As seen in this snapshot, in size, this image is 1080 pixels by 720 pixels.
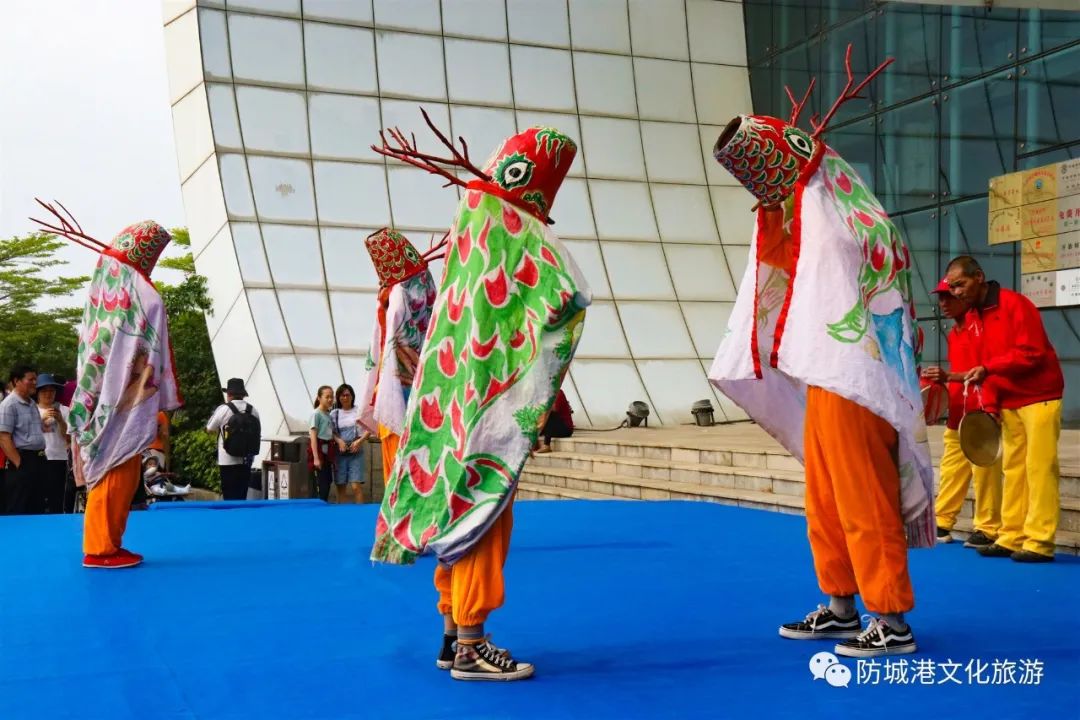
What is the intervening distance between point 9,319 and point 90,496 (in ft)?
97.8

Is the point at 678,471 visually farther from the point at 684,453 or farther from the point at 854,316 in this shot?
the point at 854,316

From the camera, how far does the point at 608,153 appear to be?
1777 centimetres

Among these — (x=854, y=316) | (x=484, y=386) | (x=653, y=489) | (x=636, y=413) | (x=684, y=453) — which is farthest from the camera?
(x=636, y=413)

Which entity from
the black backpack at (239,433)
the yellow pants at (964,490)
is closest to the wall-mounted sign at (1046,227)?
the yellow pants at (964,490)

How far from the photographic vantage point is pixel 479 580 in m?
3.46

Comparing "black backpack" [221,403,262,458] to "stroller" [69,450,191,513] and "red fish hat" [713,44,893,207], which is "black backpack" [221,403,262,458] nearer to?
"stroller" [69,450,191,513]

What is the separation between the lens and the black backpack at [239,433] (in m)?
10.7

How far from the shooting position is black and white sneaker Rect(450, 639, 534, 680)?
3.40m

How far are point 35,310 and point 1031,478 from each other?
32.6 m

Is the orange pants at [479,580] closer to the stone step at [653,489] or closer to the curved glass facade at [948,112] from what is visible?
the stone step at [653,489]

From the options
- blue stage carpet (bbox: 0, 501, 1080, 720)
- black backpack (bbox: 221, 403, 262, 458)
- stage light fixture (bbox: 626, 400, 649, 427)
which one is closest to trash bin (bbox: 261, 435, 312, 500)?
black backpack (bbox: 221, 403, 262, 458)

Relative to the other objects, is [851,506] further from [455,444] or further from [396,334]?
[396,334]

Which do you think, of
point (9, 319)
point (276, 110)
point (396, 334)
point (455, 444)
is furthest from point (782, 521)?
point (9, 319)

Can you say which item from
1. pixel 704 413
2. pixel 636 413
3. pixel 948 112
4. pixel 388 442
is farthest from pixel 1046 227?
pixel 388 442
